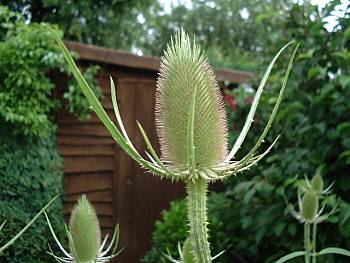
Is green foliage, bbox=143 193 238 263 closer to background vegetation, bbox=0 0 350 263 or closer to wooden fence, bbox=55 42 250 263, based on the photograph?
background vegetation, bbox=0 0 350 263

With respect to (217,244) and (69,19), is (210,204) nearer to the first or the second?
(217,244)

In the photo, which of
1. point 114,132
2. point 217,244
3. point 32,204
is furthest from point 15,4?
point 114,132

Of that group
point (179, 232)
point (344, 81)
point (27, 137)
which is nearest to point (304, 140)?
point (344, 81)

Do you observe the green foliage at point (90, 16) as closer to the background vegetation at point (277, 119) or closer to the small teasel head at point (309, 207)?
the background vegetation at point (277, 119)

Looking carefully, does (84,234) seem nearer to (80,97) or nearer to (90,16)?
(80,97)

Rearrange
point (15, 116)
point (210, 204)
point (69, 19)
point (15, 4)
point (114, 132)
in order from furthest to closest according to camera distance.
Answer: point (69, 19) → point (15, 4) → point (210, 204) → point (15, 116) → point (114, 132)

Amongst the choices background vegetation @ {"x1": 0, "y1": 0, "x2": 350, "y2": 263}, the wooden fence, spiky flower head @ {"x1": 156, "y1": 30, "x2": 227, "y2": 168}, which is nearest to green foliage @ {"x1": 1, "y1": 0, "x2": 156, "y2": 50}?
background vegetation @ {"x1": 0, "y1": 0, "x2": 350, "y2": 263}
